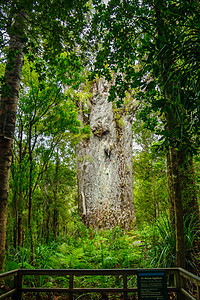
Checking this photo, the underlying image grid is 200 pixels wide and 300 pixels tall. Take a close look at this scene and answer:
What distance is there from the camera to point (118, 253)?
400 centimetres

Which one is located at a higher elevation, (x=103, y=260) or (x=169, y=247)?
(x=169, y=247)

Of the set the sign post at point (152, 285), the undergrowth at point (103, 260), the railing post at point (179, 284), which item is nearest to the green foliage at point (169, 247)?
the undergrowth at point (103, 260)

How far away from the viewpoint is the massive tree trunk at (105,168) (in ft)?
23.0

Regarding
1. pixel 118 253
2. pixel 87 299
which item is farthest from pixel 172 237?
pixel 87 299

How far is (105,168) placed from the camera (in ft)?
24.4

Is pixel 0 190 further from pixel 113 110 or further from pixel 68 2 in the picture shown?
pixel 113 110

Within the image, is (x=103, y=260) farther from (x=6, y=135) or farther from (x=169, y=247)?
(x=6, y=135)

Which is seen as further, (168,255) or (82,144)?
(82,144)

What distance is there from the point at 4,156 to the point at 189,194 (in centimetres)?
314

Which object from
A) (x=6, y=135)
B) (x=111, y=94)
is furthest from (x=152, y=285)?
(x=6, y=135)

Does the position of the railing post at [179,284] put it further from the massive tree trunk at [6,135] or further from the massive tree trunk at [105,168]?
the massive tree trunk at [105,168]

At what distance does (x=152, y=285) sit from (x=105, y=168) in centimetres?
529

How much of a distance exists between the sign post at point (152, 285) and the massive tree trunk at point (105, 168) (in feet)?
15.1

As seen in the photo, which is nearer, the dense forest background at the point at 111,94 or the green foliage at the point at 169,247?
the dense forest background at the point at 111,94
